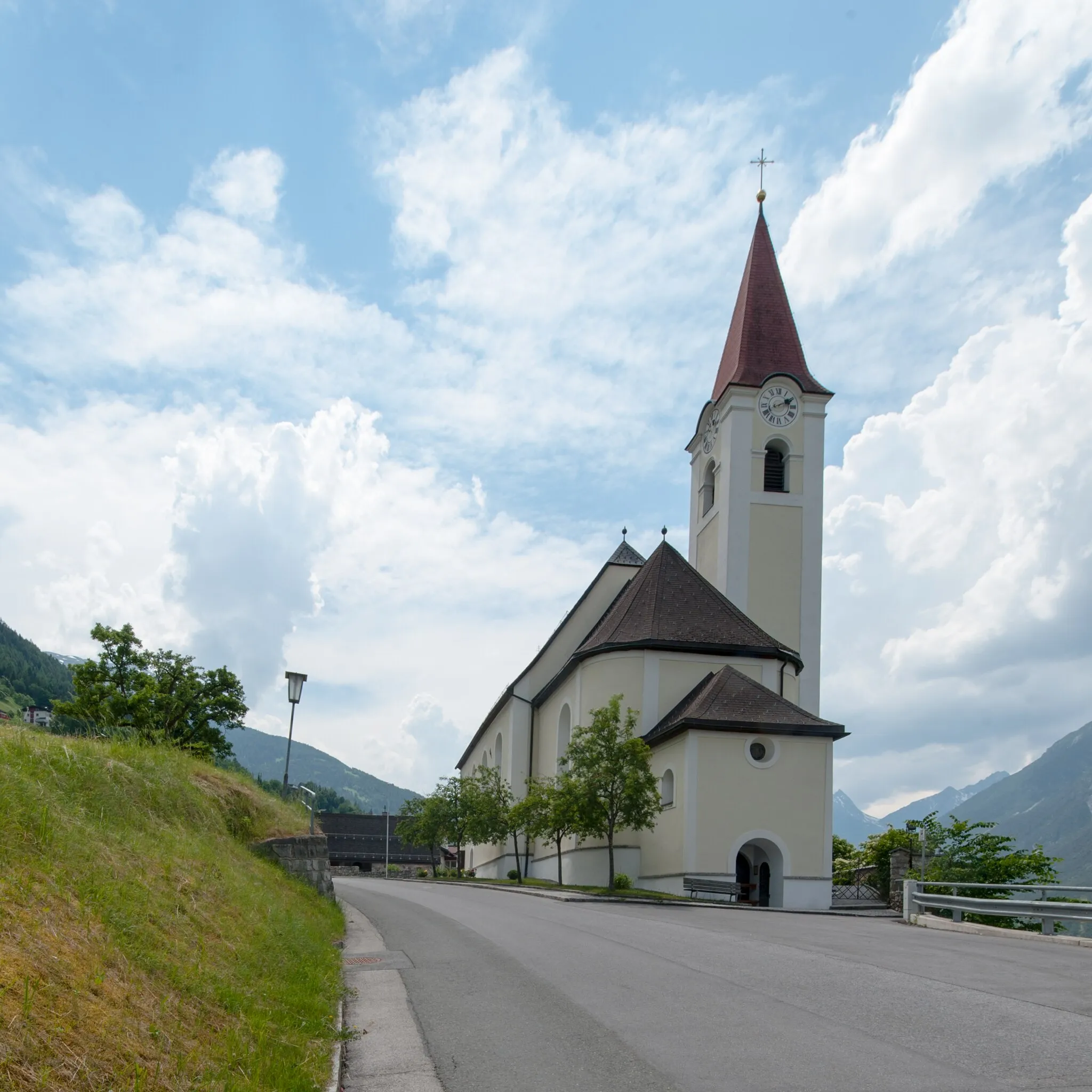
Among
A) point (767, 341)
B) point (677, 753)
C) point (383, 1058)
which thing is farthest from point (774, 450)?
point (383, 1058)

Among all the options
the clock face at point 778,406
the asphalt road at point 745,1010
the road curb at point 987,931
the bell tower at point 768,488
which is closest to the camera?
the asphalt road at point 745,1010

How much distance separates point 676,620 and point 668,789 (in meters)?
6.82

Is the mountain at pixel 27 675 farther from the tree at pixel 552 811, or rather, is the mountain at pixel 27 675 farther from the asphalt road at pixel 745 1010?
the asphalt road at pixel 745 1010

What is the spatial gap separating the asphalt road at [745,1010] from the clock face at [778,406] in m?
33.1

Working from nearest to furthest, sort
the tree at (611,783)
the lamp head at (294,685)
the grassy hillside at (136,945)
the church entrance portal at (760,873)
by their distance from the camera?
the grassy hillside at (136,945) → the lamp head at (294,685) → the church entrance portal at (760,873) → the tree at (611,783)

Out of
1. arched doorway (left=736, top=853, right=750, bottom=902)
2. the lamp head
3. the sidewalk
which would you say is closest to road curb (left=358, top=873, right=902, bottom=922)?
arched doorway (left=736, top=853, right=750, bottom=902)

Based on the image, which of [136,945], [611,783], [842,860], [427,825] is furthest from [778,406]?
[136,945]

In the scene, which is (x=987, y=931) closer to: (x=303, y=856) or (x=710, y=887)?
(x=303, y=856)

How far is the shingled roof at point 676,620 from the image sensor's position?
37.4 metres

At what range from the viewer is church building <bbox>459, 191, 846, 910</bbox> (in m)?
31.6

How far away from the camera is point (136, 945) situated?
24.2 feet

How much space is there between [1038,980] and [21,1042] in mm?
9868

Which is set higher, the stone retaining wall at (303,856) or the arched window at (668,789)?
the arched window at (668,789)

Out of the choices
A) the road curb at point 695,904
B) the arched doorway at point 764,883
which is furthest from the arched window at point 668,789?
the road curb at point 695,904
